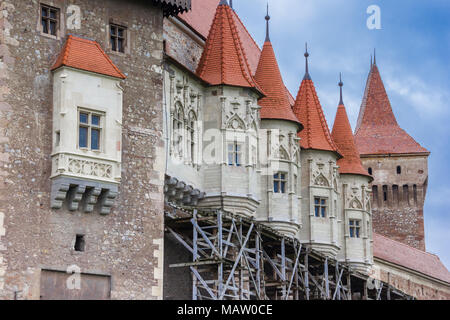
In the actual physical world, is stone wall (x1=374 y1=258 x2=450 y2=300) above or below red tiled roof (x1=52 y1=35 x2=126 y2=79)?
below

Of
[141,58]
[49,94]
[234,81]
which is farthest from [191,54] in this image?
[49,94]

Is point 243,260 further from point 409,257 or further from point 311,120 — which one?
point 409,257

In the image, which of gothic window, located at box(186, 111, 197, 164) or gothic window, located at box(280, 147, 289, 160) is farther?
gothic window, located at box(280, 147, 289, 160)

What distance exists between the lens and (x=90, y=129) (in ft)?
107

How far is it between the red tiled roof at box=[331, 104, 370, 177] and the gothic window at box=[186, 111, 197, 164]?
46.1 ft

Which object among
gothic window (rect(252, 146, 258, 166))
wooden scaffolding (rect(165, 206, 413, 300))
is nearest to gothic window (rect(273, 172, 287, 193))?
wooden scaffolding (rect(165, 206, 413, 300))

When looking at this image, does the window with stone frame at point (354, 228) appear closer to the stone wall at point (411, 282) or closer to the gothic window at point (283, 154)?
the gothic window at point (283, 154)

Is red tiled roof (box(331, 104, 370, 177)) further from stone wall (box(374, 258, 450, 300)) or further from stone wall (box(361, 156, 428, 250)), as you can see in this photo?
stone wall (box(361, 156, 428, 250))

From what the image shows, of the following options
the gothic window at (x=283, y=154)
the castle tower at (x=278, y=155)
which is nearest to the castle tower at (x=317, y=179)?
the castle tower at (x=278, y=155)

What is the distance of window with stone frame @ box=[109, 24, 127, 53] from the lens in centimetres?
3478

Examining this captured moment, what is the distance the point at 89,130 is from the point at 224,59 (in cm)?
953

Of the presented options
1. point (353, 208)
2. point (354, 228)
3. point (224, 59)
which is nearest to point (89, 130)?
point (224, 59)

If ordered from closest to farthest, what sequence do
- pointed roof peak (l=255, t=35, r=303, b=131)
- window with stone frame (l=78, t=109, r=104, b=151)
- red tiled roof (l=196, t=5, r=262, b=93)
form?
window with stone frame (l=78, t=109, r=104, b=151), red tiled roof (l=196, t=5, r=262, b=93), pointed roof peak (l=255, t=35, r=303, b=131)
